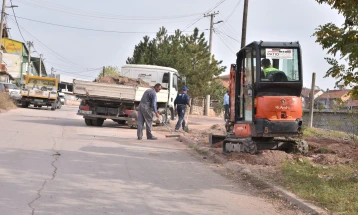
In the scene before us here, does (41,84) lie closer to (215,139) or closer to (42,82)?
(42,82)

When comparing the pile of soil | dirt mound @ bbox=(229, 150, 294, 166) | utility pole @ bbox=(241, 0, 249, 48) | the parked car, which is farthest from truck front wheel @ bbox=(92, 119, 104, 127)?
the parked car

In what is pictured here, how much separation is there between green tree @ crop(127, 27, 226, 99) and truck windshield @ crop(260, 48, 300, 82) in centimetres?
2371

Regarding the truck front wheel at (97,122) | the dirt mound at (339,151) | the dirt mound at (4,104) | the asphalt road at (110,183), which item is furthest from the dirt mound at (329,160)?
the dirt mound at (4,104)

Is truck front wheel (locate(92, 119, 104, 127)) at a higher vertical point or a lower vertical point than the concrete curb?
higher

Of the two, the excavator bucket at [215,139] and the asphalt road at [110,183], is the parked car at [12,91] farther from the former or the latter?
the excavator bucket at [215,139]

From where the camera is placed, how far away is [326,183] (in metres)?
7.22

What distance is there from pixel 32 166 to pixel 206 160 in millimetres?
4276

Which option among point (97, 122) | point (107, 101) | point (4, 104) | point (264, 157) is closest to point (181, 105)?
point (107, 101)

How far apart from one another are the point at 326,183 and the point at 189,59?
27542 mm

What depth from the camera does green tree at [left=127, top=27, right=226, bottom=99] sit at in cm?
3375

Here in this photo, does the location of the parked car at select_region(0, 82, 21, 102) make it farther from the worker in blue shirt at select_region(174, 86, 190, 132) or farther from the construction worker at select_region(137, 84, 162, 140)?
the construction worker at select_region(137, 84, 162, 140)

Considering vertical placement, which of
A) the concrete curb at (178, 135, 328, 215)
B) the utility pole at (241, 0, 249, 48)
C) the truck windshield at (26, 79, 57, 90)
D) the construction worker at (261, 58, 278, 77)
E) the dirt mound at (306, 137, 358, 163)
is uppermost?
the utility pole at (241, 0, 249, 48)

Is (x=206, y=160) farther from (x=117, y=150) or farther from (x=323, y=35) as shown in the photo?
(x=323, y=35)

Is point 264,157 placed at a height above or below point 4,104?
below
